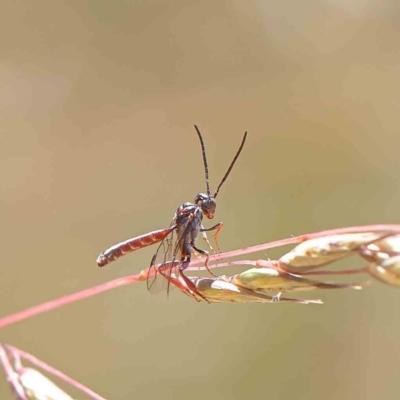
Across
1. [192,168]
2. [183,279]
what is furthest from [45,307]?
[192,168]

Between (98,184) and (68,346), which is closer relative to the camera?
(68,346)

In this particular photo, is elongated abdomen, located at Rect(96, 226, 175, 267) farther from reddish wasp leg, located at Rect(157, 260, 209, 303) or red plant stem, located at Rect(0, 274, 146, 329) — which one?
red plant stem, located at Rect(0, 274, 146, 329)

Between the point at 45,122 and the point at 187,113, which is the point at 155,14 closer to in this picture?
the point at 187,113

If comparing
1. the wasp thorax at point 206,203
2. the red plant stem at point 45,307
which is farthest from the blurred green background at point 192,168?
the red plant stem at point 45,307

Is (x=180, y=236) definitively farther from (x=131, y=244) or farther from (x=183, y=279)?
(x=183, y=279)

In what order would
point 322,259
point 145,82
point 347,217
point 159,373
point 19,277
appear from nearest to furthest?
point 322,259, point 159,373, point 19,277, point 347,217, point 145,82

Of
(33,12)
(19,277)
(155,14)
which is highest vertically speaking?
(155,14)

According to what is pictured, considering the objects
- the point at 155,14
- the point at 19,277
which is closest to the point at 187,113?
the point at 155,14

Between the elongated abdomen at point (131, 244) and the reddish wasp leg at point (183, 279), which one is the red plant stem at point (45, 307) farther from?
the elongated abdomen at point (131, 244)
